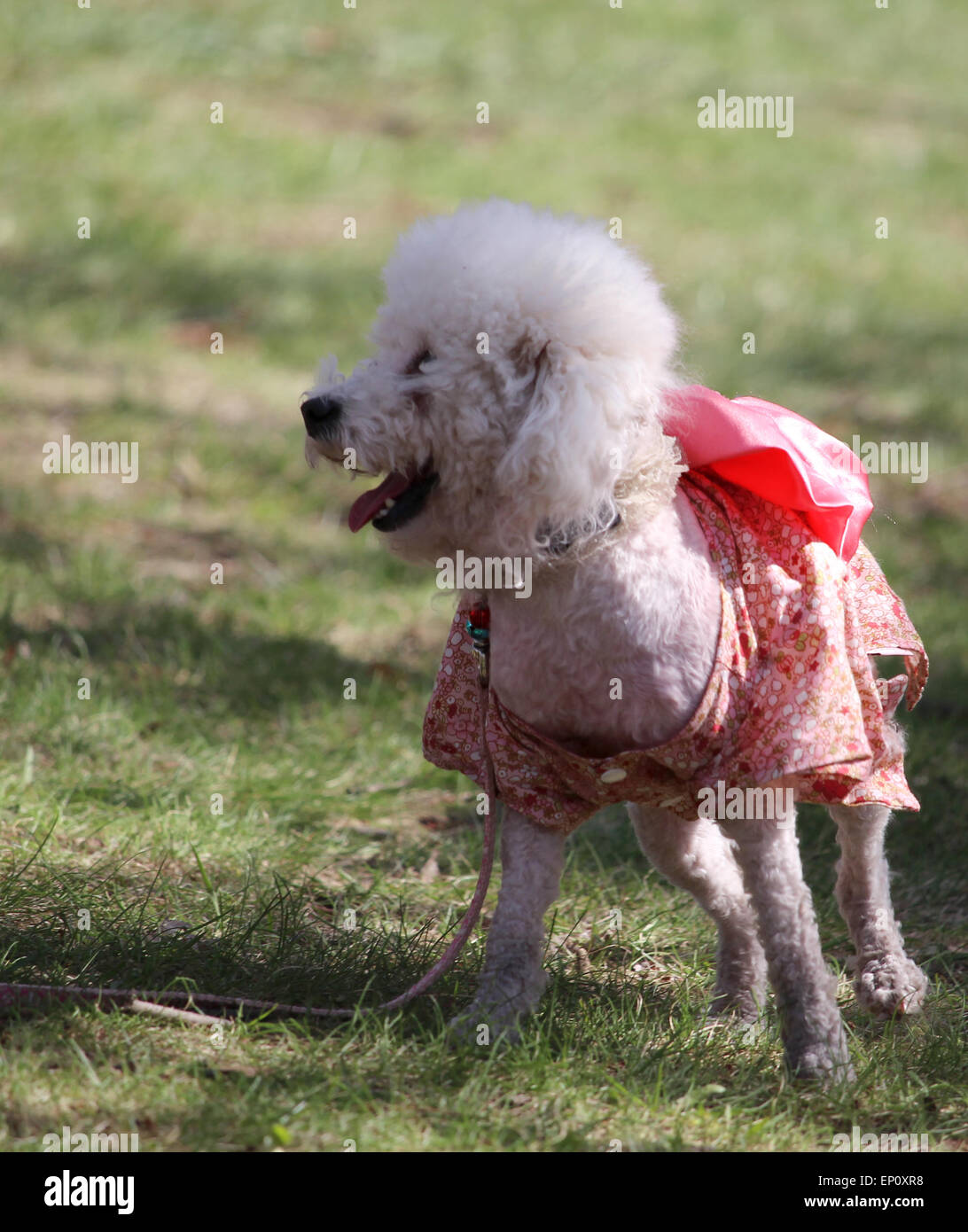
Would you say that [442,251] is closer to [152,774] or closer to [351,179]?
[152,774]

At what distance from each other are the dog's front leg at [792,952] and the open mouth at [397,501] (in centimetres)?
85

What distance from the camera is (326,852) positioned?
3533 millimetres

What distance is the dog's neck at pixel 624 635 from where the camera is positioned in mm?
2449

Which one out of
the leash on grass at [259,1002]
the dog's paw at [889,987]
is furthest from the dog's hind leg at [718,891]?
the leash on grass at [259,1002]

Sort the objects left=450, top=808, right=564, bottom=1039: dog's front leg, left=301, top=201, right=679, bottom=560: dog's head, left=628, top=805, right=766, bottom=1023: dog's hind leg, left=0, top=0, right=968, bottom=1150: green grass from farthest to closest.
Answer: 1. left=628, top=805, right=766, bottom=1023: dog's hind leg
2. left=450, top=808, right=564, bottom=1039: dog's front leg
3. left=0, top=0, right=968, bottom=1150: green grass
4. left=301, top=201, right=679, bottom=560: dog's head

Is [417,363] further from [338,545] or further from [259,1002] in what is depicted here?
[338,545]

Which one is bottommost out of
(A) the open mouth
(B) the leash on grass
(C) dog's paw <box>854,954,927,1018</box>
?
(C) dog's paw <box>854,954,927,1018</box>

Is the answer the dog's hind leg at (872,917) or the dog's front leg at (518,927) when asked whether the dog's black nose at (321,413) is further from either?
the dog's hind leg at (872,917)

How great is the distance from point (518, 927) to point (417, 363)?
43.1 inches

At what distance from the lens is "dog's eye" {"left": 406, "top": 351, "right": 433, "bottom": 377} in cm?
249

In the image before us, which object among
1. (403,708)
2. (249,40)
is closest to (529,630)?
(403,708)

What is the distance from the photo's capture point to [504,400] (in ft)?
7.99

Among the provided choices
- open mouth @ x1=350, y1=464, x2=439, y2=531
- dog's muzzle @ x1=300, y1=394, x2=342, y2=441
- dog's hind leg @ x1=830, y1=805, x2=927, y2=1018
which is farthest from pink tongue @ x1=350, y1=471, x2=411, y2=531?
dog's hind leg @ x1=830, y1=805, x2=927, y2=1018

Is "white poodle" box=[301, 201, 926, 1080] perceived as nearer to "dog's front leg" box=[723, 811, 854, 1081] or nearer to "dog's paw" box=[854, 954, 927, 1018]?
"dog's front leg" box=[723, 811, 854, 1081]
